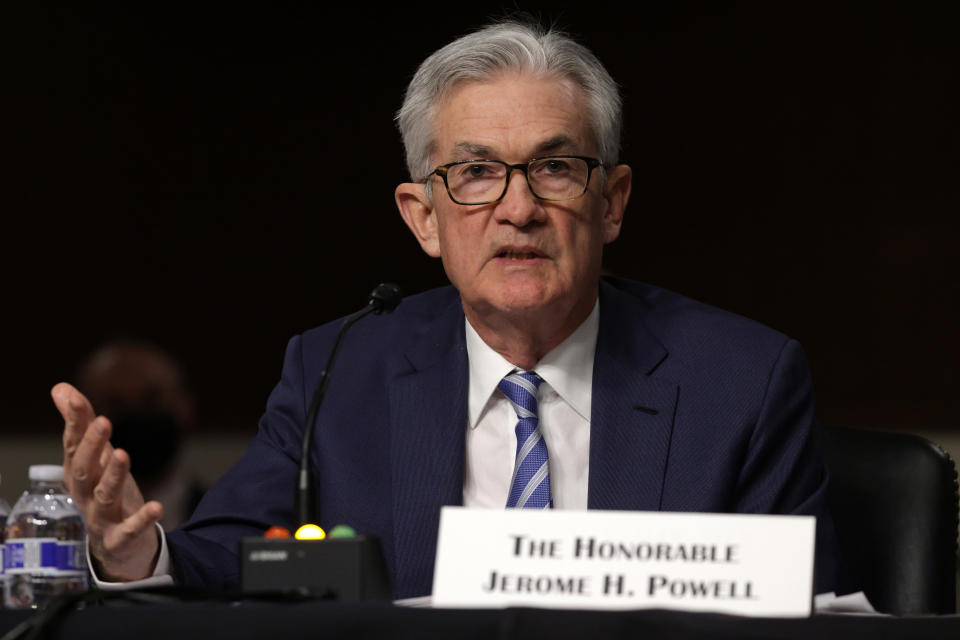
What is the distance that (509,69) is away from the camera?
199 cm

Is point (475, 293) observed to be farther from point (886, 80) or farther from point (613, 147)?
point (886, 80)

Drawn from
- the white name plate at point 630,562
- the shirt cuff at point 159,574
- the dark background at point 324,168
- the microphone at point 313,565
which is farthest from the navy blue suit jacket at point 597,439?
the dark background at point 324,168

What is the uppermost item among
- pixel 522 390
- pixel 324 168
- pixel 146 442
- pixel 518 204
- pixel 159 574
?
pixel 324 168

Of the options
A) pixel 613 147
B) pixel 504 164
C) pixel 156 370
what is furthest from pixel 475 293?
pixel 156 370

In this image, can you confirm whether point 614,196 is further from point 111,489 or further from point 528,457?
point 111,489

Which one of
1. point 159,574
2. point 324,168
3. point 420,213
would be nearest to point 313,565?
point 159,574

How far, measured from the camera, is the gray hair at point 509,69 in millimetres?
1993

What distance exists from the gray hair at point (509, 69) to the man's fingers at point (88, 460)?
852 millimetres

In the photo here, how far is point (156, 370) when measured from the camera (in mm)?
4703

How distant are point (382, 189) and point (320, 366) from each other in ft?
9.45

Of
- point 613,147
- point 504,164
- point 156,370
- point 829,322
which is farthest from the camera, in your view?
point 156,370

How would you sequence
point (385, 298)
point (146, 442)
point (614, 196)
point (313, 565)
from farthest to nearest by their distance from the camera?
point (146, 442), point (614, 196), point (385, 298), point (313, 565)

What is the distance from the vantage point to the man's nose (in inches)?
74.2

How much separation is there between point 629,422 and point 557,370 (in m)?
0.17
